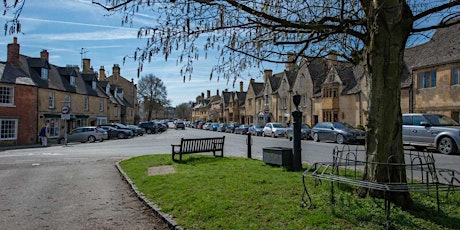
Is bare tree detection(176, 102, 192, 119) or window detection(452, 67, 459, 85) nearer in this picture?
window detection(452, 67, 459, 85)

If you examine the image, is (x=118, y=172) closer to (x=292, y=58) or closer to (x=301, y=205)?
(x=292, y=58)

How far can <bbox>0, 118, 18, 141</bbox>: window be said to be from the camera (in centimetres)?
2991

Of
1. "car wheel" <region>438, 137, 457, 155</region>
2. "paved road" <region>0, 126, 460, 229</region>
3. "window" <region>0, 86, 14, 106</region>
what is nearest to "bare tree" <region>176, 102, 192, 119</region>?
"window" <region>0, 86, 14, 106</region>

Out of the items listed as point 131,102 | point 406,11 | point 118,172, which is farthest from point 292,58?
point 131,102

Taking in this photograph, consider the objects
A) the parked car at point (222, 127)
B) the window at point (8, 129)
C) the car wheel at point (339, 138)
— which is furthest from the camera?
the parked car at point (222, 127)

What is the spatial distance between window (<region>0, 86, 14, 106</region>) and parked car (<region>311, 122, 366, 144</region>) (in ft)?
88.3

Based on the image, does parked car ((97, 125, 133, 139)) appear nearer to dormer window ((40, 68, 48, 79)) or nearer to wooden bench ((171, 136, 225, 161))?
dormer window ((40, 68, 48, 79))

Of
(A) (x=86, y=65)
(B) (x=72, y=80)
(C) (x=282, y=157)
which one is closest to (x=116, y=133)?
(B) (x=72, y=80)

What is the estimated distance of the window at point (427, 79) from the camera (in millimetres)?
25766

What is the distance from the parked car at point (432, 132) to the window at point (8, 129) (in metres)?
31.3

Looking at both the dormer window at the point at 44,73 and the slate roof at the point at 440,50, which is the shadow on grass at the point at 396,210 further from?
the dormer window at the point at 44,73

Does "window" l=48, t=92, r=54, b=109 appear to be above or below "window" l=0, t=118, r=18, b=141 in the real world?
above

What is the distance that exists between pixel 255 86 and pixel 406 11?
59110 mm

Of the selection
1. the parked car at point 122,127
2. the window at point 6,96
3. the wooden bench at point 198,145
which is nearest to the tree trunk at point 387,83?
the wooden bench at point 198,145
